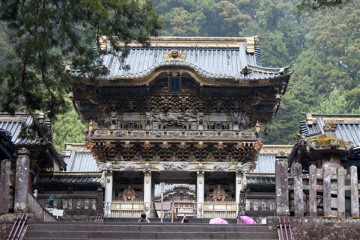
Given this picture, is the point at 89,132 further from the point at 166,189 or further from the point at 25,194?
the point at 25,194

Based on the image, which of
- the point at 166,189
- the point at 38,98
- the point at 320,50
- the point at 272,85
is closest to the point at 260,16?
Result: the point at 320,50

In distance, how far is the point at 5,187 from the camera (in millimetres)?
17484

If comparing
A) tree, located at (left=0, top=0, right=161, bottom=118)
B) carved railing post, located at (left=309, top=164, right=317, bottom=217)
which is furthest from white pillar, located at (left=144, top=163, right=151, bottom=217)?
carved railing post, located at (left=309, top=164, right=317, bottom=217)

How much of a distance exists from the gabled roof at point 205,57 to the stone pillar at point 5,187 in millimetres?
12516

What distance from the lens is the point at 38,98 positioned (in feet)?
60.7

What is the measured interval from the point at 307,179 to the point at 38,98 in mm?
6304

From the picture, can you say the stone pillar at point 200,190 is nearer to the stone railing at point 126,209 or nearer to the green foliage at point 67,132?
the stone railing at point 126,209

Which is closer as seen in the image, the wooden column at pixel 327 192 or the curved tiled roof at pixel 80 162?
the wooden column at pixel 327 192

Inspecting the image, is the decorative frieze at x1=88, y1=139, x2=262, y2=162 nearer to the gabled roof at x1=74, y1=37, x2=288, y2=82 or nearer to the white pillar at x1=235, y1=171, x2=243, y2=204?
the white pillar at x1=235, y1=171, x2=243, y2=204

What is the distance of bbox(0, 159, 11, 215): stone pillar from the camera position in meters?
17.4

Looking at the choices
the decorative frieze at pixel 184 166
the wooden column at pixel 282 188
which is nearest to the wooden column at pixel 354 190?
the wooden column at pixel 282 188

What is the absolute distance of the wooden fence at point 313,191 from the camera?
17.2 meters

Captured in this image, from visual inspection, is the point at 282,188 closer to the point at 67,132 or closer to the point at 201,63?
the point at 201,63

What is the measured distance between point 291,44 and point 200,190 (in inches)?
2132
